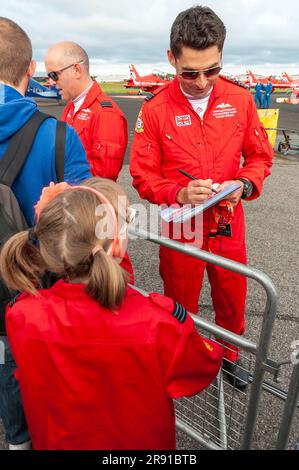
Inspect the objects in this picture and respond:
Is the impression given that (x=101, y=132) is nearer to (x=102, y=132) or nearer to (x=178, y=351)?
(x=102, y=132)

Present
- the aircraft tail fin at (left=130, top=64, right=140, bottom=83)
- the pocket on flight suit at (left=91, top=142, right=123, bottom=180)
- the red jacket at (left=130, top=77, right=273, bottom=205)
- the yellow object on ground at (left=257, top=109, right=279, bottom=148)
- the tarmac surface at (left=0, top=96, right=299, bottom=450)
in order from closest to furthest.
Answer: the red jacket at (left=130, top=77, right=273, bottom=205) → the tarmac surface at (left=0, top=96, right=299, bottom=450) → the pocket on flight suit at (left=91, top=142, right=123, bottom=180) → the yellow object on ground at (left=257, top=109, right=279, bottom=148) → the aircraft tail fin at (left=130, top=64, right=140, bottom=83)

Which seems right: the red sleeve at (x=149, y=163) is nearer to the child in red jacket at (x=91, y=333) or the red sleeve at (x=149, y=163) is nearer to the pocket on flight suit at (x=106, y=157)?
the pocket on flight suit at (x=106, y=157)

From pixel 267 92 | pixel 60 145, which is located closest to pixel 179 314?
pixel 60 145

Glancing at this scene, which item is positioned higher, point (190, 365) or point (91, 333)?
point (91, 333)

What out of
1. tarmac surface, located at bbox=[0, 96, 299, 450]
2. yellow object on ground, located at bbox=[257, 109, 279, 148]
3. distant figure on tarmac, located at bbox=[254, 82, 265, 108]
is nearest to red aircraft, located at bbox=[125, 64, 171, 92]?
distant figure on tarmac, located at bbox=[254, 82, 265, 108]

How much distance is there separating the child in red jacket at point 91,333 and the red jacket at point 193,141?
100 centimetres

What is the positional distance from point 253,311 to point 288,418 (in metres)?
2.15

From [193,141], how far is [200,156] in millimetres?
99

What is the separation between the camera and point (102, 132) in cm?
301

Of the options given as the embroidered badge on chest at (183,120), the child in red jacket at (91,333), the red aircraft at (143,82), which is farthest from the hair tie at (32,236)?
the red aircraft at (143,82)

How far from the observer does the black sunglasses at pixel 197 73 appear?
2.01 m

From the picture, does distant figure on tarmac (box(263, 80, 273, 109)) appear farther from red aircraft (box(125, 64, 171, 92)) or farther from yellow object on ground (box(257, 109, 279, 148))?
red aircraft (box(125, 64, 171, 92))

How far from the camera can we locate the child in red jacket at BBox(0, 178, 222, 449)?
1.13 m

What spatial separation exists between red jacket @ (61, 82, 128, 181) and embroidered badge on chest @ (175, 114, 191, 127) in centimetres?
96
